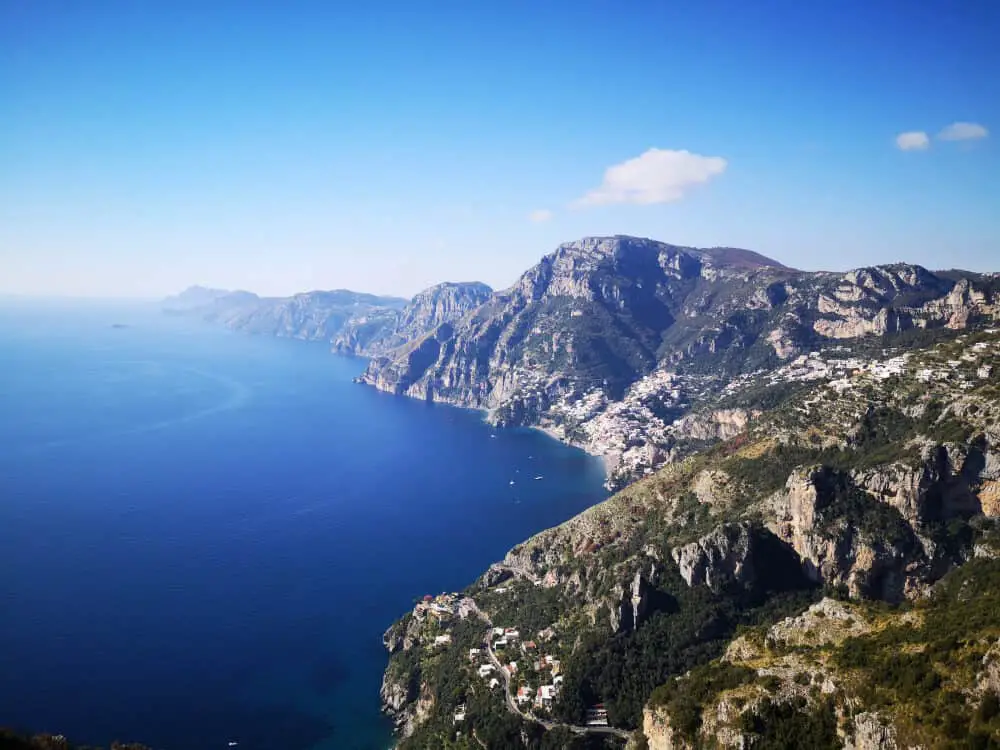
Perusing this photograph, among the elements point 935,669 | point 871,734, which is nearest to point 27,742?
point 871,734

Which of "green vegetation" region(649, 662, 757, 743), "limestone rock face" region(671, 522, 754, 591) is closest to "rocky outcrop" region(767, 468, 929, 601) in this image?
"limestone rock face" region(671, 522, 754, 591)

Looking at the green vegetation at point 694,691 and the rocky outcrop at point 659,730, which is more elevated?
the green vegetation at point 694,691

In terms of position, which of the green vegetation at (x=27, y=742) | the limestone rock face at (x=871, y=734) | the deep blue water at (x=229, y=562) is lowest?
the deep blue water at (x=229, y=562)

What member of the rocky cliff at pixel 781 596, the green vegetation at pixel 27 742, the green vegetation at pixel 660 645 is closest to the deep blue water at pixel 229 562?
the rocky cliff at pixel 781 596

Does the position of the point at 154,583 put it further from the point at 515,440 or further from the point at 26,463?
the point at 515,440

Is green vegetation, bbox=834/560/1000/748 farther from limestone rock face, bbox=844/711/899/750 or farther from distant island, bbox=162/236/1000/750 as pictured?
limestone rock face, bbox=844/711/899/750

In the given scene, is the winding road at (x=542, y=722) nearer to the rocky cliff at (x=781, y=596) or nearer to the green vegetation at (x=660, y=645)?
the rocky cliff at (x=781, y=596)

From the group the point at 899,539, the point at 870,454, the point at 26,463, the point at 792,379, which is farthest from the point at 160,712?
the point at 792,379

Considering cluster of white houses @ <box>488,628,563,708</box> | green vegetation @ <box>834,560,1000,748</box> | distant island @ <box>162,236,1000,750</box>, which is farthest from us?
cluster of white houses @ <box>488,628,563,708</box>

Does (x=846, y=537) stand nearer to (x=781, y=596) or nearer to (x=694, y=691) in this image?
(x=781, y=596)
